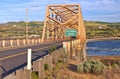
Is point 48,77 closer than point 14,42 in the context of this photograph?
Yes

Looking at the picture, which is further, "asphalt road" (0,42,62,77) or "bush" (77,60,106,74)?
"bush" (77,60,106,74)

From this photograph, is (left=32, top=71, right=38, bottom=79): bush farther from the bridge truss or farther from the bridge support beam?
the bridge truss

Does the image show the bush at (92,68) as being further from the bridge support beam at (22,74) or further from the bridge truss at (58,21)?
the bridge truss at (58,21)

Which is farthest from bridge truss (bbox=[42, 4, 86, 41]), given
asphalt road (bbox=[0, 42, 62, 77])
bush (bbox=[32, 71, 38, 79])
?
bush (bbox=[32, 71, 38, 79])

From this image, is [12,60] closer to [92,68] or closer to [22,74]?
[92,68]

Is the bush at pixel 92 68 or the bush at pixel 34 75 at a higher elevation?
the bush at pixel 34 75

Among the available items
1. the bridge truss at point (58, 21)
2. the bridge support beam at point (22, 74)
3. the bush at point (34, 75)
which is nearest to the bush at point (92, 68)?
the bush at point (34, 75)

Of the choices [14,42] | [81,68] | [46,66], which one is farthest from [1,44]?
[46,66]

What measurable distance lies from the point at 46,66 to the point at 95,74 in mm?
3921

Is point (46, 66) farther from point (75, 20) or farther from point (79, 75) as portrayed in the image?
point (75, 20)

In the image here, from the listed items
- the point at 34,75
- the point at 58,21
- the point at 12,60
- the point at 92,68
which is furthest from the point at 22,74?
the point at 58,21

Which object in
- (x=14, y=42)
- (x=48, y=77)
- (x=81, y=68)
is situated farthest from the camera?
(x=14, y=42)

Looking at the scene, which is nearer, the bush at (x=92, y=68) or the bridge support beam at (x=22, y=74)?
the bridge support beam at (x=22, y=74)

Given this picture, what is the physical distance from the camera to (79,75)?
18672mm
